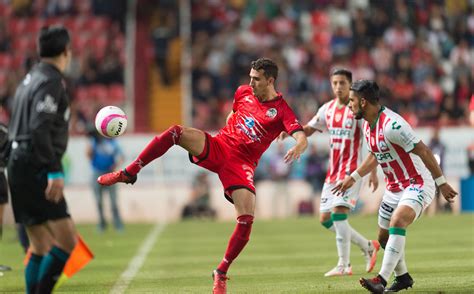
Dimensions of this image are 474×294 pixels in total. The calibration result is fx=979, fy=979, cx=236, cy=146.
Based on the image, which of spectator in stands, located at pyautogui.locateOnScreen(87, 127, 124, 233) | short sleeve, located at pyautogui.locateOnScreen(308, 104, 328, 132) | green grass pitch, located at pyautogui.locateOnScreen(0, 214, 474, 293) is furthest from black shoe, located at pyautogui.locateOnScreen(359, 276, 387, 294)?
spectator in stands, located at pyautogui.locateOnScreen(87, 127, 124, 233)

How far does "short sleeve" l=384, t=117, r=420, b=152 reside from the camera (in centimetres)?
924

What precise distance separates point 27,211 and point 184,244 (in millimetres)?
10014

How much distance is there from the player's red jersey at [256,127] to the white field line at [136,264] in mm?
1971

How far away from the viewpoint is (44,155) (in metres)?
7.30

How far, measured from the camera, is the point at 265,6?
31.3 meters

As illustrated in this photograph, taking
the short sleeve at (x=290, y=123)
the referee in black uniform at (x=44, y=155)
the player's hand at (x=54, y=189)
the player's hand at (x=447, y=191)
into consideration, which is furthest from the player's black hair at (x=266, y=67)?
the player's hand at (x=54, y=189)

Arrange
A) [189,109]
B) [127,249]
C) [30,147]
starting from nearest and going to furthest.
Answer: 1. [30,147]
2. [127,249]
3. [189,109]

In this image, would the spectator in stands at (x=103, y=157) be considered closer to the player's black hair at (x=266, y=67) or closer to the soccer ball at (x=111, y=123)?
the soccer ball at (x=111, y=123)

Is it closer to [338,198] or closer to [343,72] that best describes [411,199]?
[338,198]

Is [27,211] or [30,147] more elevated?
[30,147]

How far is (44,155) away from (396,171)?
3.85 metres

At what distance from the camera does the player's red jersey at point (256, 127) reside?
10.3 metres

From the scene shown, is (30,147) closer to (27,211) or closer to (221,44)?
(27,211)

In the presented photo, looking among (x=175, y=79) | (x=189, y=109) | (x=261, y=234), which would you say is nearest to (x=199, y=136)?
(x=261, y=234)
